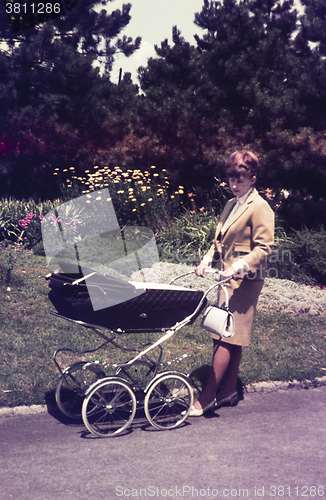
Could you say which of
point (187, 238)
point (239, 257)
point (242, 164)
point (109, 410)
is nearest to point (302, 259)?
point (187, 238)

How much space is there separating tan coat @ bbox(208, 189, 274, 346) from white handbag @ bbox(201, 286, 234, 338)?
0.87 ft

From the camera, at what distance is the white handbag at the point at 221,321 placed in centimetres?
315

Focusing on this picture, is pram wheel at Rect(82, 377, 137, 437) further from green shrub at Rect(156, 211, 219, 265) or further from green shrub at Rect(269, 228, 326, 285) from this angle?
green shrub at Rect(156, 211, 219, 265)

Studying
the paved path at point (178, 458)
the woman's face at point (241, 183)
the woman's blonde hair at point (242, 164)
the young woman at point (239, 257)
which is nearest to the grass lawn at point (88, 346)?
the paved path at point (178, 458)

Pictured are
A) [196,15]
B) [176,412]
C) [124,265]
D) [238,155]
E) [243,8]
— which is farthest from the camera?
[196,15]

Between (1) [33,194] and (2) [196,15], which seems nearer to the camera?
(2) [196,15]

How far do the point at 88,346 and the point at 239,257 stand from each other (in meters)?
2.23

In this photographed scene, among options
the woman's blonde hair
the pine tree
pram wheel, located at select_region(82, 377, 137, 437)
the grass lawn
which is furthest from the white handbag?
the pine tree

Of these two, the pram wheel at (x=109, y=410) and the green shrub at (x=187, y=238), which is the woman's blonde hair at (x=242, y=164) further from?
the green shrub at (x=187, y=238)

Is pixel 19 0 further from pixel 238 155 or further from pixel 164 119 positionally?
pixel 238 155

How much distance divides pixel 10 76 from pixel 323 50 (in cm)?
802

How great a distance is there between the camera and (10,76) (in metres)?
12.3

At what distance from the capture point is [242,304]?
3.49 metres

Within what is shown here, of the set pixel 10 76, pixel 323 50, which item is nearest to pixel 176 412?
pixel 323 50
